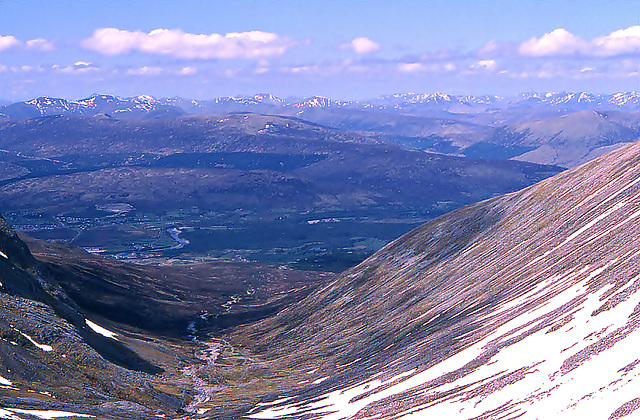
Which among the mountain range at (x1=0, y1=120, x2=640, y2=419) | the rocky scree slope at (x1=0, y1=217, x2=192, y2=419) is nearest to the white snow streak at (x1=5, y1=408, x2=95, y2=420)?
the mountain range at (x1=0, y1=120, x2=640, y2=419)

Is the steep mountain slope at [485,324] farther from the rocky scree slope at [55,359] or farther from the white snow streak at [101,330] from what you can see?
the white snow streak at [101,330]

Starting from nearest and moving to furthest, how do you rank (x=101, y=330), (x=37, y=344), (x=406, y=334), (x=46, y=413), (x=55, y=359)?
(x=46, y=413) → (x=55, y=359) → (x=37, y=344) → (x=406, y=334) → (x=101, y=330)

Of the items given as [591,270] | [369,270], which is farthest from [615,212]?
[369,270]

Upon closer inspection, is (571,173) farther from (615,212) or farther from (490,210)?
(615,212)

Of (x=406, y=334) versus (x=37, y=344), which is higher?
(x=37, y=344)

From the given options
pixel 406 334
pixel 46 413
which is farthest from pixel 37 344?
pixel 406 334

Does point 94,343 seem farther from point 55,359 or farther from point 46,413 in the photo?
point 46,413

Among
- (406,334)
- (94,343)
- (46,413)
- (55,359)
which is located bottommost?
(406,334)

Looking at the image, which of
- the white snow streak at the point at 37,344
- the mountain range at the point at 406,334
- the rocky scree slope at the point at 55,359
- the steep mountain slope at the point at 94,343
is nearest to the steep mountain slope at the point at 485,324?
the mountain range at the point at 406,334

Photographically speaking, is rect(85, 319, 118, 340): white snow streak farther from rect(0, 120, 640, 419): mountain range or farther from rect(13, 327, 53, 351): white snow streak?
rect(13, 327, 53, 351): white snow streak
